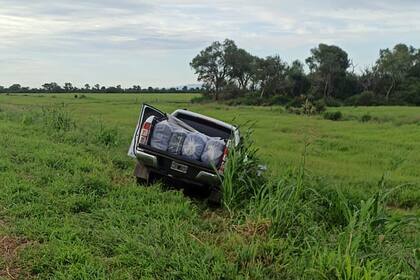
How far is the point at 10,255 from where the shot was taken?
4156 millimetres

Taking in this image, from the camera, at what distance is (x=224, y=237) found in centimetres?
470

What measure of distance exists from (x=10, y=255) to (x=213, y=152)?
3.10 m

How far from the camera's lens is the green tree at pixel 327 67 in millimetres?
59009

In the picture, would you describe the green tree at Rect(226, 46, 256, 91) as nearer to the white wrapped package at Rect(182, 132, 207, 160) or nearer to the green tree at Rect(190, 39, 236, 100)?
the green tree at Rect(190, 39, 236, 100)

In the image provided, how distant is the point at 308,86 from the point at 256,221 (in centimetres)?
5600

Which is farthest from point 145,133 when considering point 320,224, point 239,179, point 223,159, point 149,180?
point 320,224

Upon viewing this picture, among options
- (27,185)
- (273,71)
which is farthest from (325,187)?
(273,71)

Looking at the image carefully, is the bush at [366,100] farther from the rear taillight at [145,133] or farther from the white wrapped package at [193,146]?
the rear taillight at [145,133]

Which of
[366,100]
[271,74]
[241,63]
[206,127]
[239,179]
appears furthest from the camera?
[241,63]

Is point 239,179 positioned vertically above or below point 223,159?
below

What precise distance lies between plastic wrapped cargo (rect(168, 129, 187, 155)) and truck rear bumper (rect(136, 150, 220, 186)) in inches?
9.1

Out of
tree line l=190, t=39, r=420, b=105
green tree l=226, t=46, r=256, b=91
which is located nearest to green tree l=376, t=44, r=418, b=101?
tree line l=190, t=39, r=420, b=105

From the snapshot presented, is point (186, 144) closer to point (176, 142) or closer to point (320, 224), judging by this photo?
point (176, 142)

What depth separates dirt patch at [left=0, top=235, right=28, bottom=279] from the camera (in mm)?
3832
